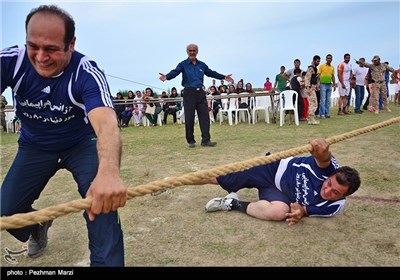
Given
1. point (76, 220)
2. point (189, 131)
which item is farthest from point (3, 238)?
point (189, 131)

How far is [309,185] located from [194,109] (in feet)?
14.0

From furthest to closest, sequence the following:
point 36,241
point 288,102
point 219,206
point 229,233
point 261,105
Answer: point 261,105, point 288,102, point 219,206, point 229,233, point 36,241

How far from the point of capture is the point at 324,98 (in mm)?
11000

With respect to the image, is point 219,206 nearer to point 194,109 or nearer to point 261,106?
point 194,109

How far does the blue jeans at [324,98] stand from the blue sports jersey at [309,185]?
26.7ft

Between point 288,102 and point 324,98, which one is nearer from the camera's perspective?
point 288,102

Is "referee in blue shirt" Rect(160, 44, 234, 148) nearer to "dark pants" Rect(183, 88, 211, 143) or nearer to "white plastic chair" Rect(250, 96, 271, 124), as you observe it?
"dark pants" Rect(183, 88, 211, 143)

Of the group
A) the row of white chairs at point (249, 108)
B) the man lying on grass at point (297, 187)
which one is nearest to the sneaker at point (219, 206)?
the man lying on grass at point (297, 187)

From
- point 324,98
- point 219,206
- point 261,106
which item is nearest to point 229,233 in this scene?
point 219,206

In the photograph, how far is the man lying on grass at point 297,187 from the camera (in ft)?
9.58

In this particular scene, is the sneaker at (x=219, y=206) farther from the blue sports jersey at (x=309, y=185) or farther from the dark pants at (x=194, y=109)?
the dark pants at (x=194, y=109)

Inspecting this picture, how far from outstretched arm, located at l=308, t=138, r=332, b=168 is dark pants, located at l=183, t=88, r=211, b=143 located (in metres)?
4.16

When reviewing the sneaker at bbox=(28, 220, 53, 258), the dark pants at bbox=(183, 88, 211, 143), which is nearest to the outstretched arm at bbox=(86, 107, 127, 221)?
the sneaker at bbox=(28, 220, 53, 258)

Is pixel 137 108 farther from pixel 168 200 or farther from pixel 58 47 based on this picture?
pixel 58 47
